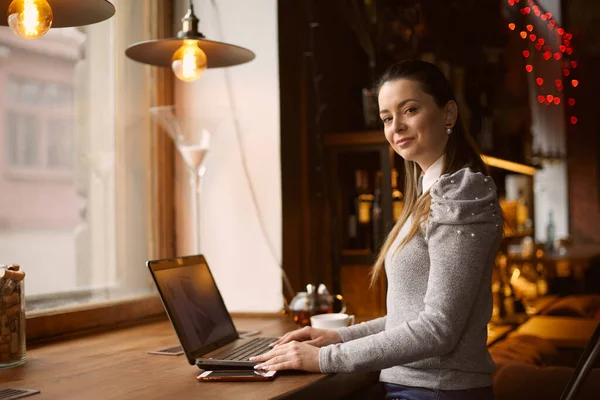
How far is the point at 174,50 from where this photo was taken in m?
2.17

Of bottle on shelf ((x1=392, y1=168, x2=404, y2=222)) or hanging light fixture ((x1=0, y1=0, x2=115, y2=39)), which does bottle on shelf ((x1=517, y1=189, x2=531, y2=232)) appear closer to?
bottle on shelf ((x1=392, y1=168, x2=404, y2=222))

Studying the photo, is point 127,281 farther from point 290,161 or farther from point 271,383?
point 271,383

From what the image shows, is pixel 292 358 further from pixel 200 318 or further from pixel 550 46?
pixel 550 46

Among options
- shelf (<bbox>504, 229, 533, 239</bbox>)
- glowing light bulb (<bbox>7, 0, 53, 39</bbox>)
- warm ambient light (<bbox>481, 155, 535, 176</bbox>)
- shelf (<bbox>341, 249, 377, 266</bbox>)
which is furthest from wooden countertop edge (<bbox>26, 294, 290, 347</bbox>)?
shelf (<bbox>504, 229, 533, 239</bbox>)

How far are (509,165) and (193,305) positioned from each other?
3.12 m

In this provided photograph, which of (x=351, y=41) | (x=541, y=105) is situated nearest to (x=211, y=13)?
(x=351, y=41)

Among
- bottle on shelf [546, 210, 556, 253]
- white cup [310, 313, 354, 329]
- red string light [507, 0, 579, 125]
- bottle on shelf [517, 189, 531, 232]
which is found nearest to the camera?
white cup [310, 313, 354, 329]

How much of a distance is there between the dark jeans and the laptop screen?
464 millimetres

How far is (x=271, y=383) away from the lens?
1.45 m

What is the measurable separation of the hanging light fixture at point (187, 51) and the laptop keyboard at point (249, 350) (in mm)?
794

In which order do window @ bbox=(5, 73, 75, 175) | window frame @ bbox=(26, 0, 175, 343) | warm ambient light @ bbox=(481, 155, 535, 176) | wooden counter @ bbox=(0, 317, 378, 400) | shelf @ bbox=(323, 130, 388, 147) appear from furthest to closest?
1. warm ambient light @ bbox=(481, 155, 535, 176)
2. shelf @ bbox=(323, 130, 388, 147)
3. window frame @ bbox=(26, 0, 175, 343)
4. window @ bbox=(5, 73, 75, 175)
5. wooden counter @ bbox=(0, 317, 378, 400)

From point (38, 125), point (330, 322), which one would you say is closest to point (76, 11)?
point (38, 125)

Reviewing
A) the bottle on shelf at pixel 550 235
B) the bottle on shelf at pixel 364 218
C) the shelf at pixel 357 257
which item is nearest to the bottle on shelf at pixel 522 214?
the bottle on shelf at pixel 550 235

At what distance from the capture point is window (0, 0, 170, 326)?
7.16 feet
